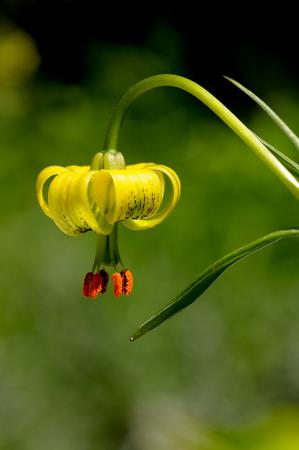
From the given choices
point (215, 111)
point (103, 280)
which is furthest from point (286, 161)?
point (103, 280)

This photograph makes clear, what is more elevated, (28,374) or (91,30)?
(91,30)

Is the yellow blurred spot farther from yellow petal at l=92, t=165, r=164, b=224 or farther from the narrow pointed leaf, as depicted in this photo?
the narrow pointed leaf

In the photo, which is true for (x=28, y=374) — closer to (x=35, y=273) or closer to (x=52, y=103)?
(x=35, y=273)

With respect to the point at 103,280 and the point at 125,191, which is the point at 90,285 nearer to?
the point at 103,280

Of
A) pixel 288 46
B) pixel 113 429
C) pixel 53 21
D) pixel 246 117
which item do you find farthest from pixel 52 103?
pixel 113 429

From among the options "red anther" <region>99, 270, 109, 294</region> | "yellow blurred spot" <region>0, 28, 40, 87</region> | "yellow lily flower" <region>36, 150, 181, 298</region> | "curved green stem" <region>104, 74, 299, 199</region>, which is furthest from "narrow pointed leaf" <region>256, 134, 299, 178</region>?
"yellow blurred spot" <region>0, 28, 40, 87</region>
